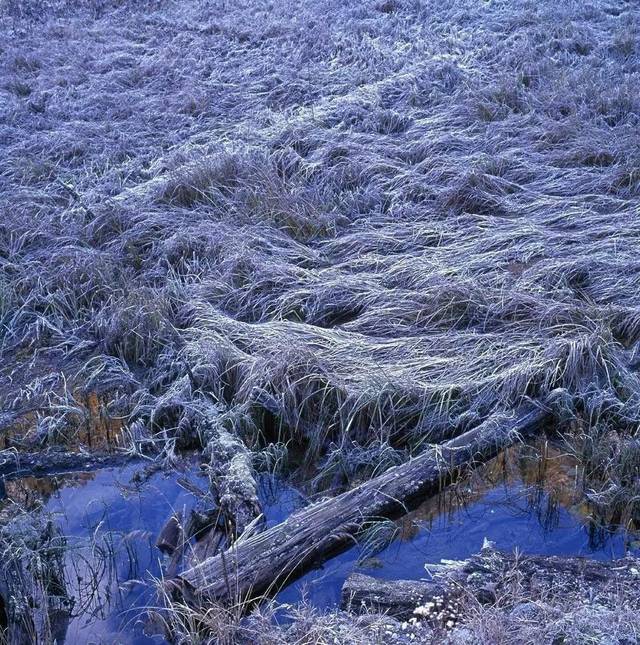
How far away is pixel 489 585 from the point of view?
10.1 ft

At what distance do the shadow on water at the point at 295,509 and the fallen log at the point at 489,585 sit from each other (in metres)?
0.22

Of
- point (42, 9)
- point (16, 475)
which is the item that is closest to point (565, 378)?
point (16, 475)

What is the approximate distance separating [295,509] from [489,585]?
111 centimetres

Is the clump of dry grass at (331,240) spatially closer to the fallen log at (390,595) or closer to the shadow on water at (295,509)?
the shadow on water at (295,509)

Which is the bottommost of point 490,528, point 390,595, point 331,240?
point 490,528

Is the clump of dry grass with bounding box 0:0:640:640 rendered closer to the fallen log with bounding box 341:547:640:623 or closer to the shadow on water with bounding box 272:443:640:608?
the shadow on water with bounding box 272:443:640:608

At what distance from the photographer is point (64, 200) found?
23.2ft

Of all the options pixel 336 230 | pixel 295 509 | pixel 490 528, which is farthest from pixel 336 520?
pixel 336 230

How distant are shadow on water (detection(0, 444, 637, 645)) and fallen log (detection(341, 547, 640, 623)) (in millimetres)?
225

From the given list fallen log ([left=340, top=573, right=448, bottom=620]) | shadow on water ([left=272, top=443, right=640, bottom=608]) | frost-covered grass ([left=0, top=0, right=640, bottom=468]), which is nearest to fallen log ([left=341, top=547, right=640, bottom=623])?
fallen log ([left=340, top=573, right=448, bottom=620])

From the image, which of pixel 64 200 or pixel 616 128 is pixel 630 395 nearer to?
pixel 616 128

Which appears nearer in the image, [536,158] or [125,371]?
[125,371]

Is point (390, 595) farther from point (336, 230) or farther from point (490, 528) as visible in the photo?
point (336, 230)

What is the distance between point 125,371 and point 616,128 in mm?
4757
